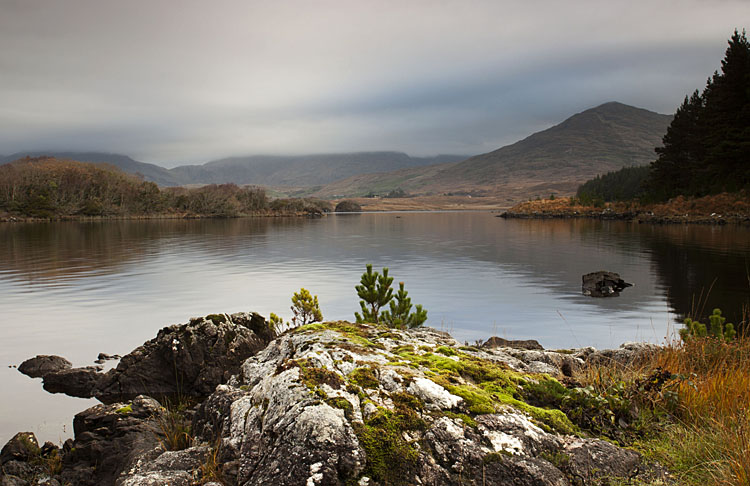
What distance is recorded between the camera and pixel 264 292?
65.6ft

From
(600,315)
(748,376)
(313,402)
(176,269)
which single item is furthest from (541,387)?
(176,269)

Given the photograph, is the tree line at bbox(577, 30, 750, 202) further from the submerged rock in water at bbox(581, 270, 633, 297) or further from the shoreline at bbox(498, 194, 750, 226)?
the submerged rock in water at bbox(581, 270, 633, 297)

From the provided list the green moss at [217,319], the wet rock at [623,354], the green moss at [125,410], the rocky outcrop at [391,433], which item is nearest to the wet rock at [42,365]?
the green moss at [217,319]

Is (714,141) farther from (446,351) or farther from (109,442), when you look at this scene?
(109,442)

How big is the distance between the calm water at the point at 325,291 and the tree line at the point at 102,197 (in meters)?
74.3

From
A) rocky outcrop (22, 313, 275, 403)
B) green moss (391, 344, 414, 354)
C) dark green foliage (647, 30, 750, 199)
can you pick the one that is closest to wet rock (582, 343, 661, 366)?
green moss (391, 344, 414, 354)

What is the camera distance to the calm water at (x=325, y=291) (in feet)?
42.0

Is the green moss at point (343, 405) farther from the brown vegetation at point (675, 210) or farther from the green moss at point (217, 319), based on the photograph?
the brown vegetation at point (675, 210)

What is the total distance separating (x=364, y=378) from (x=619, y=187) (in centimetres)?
13550

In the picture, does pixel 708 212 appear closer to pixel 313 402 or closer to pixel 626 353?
pixel 626 353

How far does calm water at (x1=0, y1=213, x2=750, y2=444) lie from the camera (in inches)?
504

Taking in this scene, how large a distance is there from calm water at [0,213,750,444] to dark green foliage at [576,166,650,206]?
71515 mm

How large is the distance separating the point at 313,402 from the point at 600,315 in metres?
14.8

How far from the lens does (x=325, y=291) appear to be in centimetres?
2041
